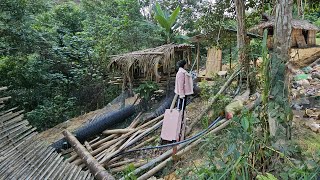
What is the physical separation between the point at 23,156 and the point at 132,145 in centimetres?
235

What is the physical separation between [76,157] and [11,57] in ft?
11.5

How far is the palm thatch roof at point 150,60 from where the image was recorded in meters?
6.07

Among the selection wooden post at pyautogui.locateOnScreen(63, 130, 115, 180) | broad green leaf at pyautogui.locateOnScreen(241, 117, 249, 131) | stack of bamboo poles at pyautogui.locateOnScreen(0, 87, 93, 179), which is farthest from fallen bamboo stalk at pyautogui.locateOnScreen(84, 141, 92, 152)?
broad green leaf at pyautogui.locateOnScreen(241, 117, 249, 131)

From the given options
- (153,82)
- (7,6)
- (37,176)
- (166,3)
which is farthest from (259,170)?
(166,3)

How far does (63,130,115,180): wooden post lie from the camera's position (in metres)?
4.00

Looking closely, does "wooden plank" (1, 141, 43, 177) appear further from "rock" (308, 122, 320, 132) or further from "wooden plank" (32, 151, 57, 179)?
"rock" (308, 122, 320, 132)

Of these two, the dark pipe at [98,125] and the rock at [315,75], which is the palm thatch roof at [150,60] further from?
the rock at [315,75]

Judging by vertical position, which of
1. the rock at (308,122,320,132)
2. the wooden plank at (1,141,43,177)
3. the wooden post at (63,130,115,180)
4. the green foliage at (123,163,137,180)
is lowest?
the wooden post at (63,130,115,180)

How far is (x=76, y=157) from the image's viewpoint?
16.6 feet

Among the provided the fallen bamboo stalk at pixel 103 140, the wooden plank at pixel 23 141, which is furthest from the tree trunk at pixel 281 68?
the fallen bamboo stalk at pixel 103 140

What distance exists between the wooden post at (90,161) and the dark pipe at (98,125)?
225 millimetres

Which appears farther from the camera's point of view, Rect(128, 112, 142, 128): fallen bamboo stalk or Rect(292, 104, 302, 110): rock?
Rect(128, 112, 142, 128): fallen bamboo stalk

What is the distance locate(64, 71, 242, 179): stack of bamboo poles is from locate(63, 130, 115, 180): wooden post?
140 mm

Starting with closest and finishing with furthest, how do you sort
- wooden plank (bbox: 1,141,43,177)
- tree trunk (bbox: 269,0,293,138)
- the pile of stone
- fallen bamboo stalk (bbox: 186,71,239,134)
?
1. tree trunk (bbox: 269,0,293,138)
2. wooden plank (bbox: 1,141,43,177)
3. the pile of stone
4. fallen bamboo stalk (bbox: 186,71,239,134)
